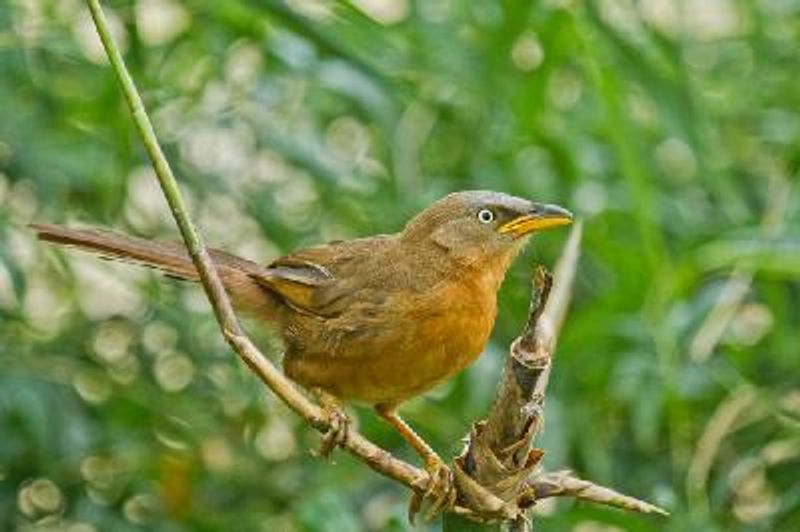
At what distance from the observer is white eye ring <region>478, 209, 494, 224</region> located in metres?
3.83

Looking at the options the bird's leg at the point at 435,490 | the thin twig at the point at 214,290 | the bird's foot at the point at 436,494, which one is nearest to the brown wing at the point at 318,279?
the bird's leg at the point at 435,490

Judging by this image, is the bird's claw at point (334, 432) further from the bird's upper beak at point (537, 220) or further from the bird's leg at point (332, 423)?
the bird's upper beak at point (537, 220)

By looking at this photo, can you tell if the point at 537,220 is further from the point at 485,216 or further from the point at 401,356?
the point at 401,356

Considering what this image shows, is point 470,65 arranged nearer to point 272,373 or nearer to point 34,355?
point 34,355

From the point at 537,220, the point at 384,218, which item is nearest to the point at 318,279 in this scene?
the point at 537,220

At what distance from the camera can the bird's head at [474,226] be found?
12.5ft

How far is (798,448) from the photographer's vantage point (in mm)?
4613

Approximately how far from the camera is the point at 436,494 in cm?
258

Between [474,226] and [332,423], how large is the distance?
1.22 metres

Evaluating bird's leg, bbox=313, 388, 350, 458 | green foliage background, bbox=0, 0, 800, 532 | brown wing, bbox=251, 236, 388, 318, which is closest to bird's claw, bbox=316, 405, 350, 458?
bird's leg, bbox=313, 388, 350, 458

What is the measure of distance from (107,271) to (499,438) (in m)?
2.92

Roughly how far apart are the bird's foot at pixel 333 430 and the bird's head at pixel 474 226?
0.46 metres

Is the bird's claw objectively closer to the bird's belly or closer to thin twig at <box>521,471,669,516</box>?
the bird's belly

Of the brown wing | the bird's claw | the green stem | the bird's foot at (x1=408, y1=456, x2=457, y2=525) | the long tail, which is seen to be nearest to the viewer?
the green stem
